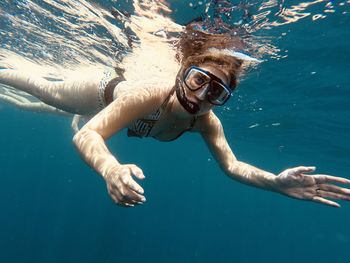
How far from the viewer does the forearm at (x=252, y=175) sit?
18.2 feet

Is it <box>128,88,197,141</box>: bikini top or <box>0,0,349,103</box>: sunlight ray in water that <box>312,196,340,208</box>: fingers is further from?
<box>0,0,349,103</box>: sunlight ray in water

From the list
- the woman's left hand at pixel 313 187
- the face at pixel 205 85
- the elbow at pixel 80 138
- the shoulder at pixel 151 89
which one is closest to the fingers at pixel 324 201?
the woman's left hand at pixel 313 187

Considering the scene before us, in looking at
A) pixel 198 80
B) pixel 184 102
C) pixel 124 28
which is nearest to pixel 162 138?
pixel 184 102

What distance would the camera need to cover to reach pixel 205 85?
189 inches

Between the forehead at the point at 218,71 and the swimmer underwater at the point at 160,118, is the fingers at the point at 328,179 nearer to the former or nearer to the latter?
the swimmer underwater at the point at 160,118

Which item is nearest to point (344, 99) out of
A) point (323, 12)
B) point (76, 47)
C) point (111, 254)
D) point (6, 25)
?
point (323, 12)

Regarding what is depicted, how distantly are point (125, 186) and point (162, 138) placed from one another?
147 inches

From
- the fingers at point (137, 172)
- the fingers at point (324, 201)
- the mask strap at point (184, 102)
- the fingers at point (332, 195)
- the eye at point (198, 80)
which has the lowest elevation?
the fingers at point (137, 172)

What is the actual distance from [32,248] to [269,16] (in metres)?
37.2

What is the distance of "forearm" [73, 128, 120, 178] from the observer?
131 inches

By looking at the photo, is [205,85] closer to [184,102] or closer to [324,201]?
[184,102]

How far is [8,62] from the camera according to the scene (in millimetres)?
20750

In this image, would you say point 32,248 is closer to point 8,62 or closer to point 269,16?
point 8,62

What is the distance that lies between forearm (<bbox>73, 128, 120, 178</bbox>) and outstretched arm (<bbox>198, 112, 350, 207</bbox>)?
8.79 feet
